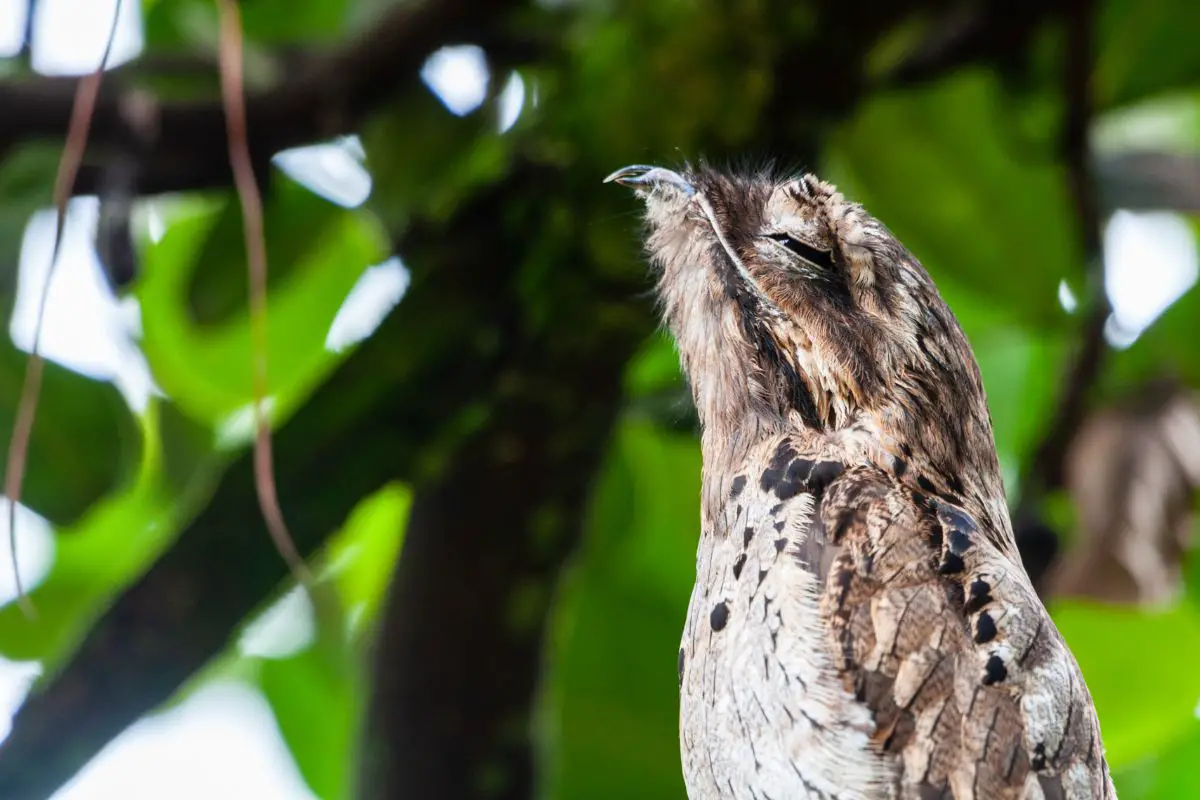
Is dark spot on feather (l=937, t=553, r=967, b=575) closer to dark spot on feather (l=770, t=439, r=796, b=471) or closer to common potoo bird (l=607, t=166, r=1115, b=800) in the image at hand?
common potoo bird (l=607, t=166, r=1115, b=800)

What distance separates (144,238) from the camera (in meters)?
3.46

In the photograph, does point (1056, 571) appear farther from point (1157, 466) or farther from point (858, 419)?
point (858, 419)

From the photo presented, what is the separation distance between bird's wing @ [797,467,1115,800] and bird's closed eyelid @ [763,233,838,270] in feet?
0.97

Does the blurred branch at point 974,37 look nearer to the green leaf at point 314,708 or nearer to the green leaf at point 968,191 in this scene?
the green leaf at point 968,191

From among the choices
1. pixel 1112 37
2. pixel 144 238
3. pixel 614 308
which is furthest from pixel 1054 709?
pixel 144 238

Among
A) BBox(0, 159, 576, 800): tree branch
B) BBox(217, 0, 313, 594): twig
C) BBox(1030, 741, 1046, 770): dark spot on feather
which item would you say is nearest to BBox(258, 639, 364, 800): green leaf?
BBox(0, 159, 576, 800): tree branch

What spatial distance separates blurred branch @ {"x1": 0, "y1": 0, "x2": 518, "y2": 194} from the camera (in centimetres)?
260

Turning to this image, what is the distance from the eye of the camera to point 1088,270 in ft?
9.61

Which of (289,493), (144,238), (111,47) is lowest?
(289,493)

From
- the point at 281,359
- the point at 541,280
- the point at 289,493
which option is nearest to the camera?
the point at 289,493

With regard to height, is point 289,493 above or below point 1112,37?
below

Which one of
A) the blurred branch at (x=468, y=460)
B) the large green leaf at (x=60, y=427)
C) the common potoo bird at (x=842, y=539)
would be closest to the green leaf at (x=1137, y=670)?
the blurred branch at (x=468, y=460)

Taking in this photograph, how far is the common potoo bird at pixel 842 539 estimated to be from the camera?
1360mm

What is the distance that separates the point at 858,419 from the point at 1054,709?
366 millimetres
